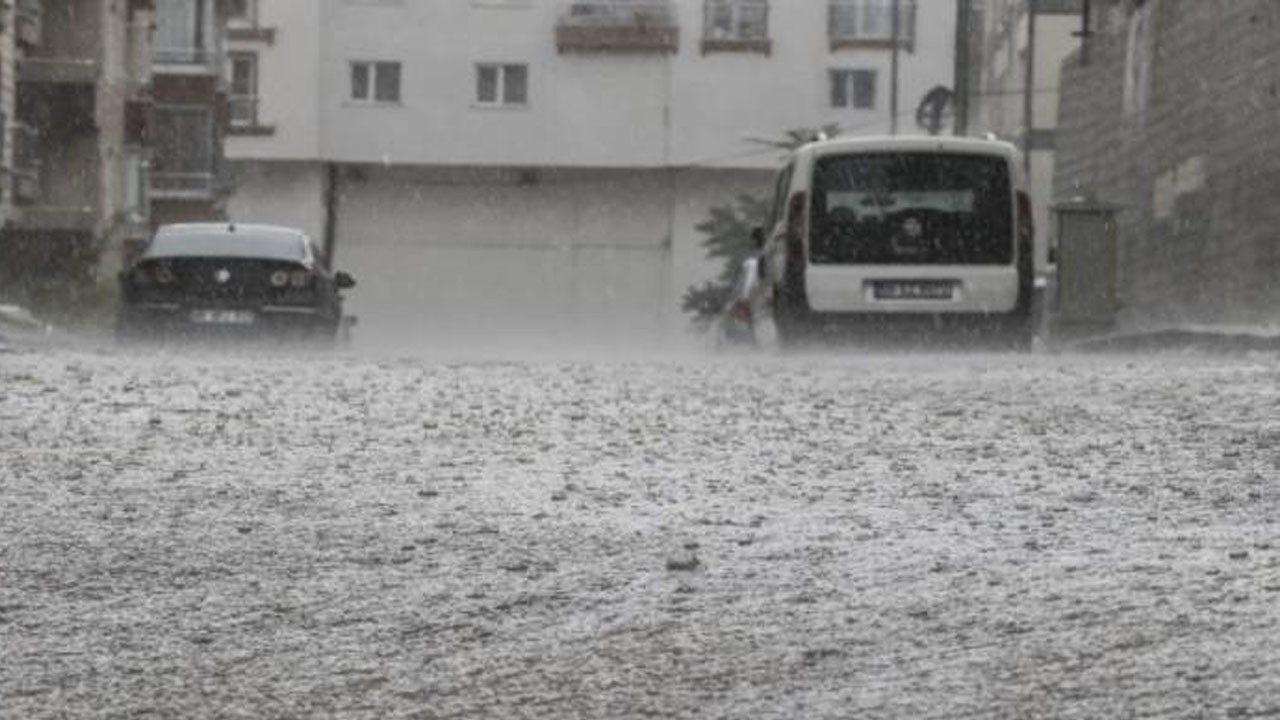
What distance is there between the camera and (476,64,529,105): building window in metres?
76.7

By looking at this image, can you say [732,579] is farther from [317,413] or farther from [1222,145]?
[1222,145]

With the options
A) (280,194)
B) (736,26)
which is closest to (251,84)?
(280,194)

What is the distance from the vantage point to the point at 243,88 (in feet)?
259

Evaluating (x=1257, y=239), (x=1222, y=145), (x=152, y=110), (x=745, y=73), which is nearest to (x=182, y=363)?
(x=1257, y=239)

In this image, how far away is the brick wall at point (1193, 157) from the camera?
31.1 metres

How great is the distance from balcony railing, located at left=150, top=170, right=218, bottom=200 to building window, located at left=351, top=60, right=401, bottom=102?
8.28 meters

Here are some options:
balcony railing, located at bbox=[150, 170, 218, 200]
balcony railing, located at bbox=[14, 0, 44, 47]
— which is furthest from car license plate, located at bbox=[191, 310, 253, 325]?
balcony railing, located at bbox=[150, 170, 218, 200]

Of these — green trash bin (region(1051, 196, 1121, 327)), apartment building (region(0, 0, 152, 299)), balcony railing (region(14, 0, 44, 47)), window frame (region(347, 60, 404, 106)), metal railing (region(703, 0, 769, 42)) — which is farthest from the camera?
metal railing (region(703, 0, 769, 42))

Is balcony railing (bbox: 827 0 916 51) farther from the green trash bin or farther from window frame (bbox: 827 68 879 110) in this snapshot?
the green trash bin

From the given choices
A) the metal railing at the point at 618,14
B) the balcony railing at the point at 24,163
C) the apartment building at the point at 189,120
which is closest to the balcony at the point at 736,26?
the metal railing at the point at 618,14

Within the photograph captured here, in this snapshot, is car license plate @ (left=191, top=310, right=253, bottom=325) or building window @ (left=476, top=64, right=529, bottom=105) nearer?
car license plate @ (left=191, top=310, right=253, bottom=325)

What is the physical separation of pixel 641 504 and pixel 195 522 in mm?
1446

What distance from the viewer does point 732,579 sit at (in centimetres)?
779

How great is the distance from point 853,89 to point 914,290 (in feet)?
176
